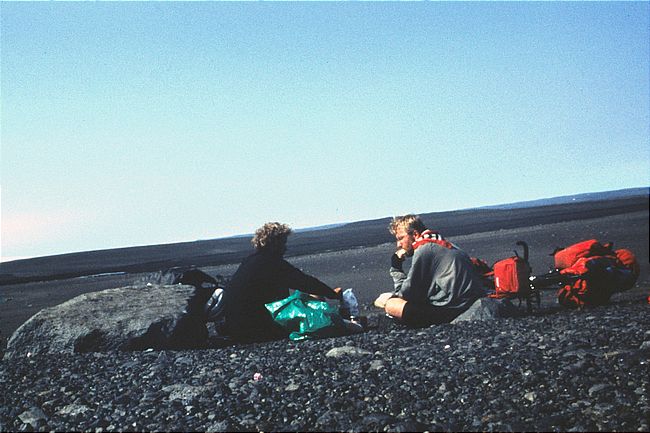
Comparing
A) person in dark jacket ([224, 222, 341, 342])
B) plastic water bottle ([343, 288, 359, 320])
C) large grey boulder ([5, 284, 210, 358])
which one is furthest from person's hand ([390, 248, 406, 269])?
large grey boulder ([5, 284, 210, 358])

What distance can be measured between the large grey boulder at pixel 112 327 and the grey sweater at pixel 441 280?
3.27 metres

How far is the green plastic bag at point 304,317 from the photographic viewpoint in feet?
29.6

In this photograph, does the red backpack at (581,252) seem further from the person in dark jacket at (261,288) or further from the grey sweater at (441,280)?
the person in dark jacket at (261,288)

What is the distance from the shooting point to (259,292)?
9055 mm

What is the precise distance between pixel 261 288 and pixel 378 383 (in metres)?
3.15

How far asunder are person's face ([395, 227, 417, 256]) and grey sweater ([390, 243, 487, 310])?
0.40 metres

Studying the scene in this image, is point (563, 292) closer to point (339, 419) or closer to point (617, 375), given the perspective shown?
point (617, 375)

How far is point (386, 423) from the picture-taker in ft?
17.2

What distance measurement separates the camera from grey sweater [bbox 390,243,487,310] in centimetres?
873

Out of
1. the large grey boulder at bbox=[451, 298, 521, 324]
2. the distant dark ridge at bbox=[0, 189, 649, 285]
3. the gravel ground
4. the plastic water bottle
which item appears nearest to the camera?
the gravel ground

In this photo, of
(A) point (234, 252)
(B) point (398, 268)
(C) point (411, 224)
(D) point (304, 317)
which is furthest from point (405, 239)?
(A) point (234, 252)

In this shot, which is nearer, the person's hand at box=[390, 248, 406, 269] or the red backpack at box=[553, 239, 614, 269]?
the person's hand at box=[390, 248, 406, 269]

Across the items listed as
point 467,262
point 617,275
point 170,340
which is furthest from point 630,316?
point 170,340

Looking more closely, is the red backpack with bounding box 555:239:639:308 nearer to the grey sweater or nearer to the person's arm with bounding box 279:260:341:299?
the grey sweater
